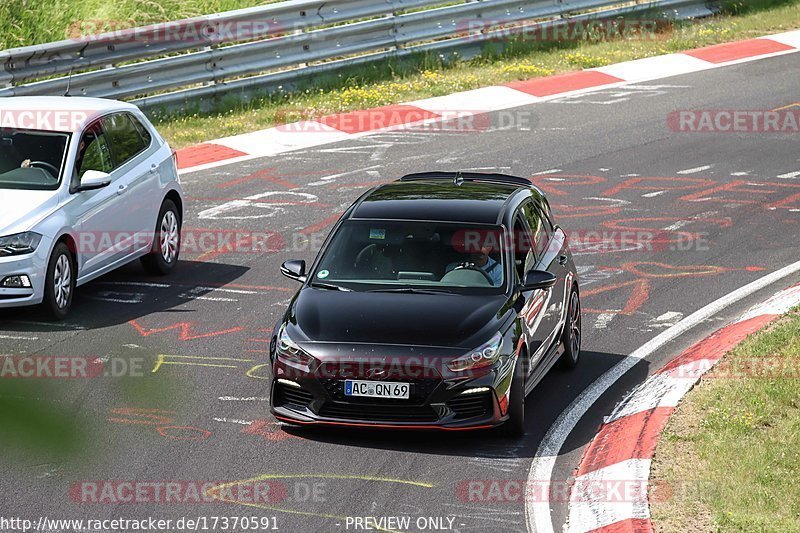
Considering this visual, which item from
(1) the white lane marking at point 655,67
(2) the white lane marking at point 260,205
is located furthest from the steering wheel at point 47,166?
(1) the white lane marking at point 655,67

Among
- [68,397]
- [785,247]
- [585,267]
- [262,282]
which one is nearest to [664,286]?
[585,267]

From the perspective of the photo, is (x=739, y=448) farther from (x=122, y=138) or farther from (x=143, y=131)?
(x=143, y=131)

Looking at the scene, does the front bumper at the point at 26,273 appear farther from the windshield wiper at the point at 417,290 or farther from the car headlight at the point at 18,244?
the windshield wiper at the point at 417,290

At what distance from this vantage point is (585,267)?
12930 mm

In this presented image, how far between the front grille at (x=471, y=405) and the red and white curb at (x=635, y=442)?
69cm

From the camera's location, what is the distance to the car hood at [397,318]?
8078 mm

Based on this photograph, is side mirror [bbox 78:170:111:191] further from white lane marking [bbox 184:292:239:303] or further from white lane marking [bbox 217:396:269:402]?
white lane marking [bbox 217:396:269:402]

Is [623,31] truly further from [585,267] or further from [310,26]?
[585,267]

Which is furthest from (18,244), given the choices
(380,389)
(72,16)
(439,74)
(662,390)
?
(72,16)

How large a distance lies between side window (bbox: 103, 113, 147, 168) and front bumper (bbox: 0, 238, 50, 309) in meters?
1.81

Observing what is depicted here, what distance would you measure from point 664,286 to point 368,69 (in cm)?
1047

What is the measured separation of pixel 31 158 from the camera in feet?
38.0

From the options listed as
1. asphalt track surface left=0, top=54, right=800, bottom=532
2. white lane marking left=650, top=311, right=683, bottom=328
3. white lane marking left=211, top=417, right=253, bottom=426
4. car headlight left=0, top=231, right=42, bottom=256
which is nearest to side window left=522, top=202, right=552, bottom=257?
asphalt track surface left=0, top=54, right=800, bottom=532

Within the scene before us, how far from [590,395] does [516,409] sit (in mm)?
1305
